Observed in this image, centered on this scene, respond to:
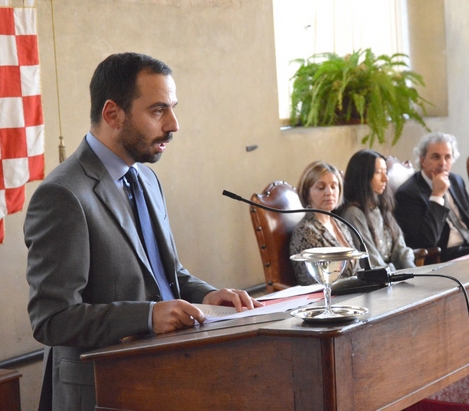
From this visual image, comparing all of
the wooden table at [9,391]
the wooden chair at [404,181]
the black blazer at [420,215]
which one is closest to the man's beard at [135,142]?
the wooden table at [9,391]

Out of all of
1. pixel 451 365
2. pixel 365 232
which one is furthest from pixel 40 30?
pixel 451 365

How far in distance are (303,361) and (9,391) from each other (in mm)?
1824

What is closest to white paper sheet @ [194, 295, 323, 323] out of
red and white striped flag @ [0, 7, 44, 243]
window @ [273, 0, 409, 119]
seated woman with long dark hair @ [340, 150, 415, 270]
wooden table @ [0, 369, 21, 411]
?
wooden table @ [0, 369, 21, 411]

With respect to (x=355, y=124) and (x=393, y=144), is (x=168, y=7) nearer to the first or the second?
(x=355, y=124)

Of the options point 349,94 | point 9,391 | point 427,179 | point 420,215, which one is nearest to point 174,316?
point 9,391

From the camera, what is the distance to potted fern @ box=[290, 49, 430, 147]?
554cm

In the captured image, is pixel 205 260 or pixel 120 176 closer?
pixel 120 176

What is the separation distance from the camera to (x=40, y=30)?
138 inches

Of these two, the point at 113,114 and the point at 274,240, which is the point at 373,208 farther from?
the point at 113,114

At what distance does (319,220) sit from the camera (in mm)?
3955

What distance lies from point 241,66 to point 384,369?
3.25 meters

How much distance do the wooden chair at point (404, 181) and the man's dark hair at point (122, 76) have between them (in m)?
2.68

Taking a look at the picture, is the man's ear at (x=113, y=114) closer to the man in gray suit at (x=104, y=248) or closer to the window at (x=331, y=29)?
the man in gray suit at (x=104, y=248)

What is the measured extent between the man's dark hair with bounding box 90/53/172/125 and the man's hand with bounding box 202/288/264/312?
1.99 ft
